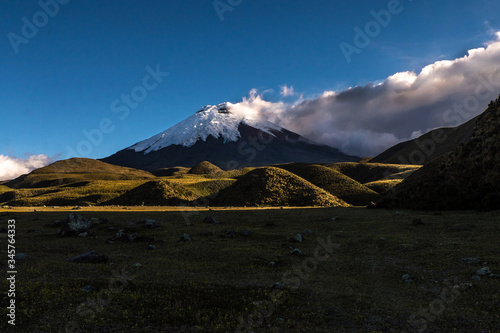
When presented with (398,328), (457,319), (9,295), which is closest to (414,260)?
(457,319)

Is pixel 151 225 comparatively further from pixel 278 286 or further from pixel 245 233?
pixel 278 286

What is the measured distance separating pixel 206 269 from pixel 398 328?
1017 centimetres

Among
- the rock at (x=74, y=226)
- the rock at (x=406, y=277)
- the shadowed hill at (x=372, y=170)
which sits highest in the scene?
the shadowed hill at (x=372, y=170)

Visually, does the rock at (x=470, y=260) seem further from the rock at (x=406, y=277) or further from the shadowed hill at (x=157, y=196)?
the shadowed hill at (x=157, y=196)

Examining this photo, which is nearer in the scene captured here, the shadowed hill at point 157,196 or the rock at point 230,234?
the rock at point 230,234

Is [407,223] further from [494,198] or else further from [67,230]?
[67,230]

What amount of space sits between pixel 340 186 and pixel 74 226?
92425 mm

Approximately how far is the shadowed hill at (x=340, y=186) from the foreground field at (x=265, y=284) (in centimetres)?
7184

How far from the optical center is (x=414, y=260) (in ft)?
57.2

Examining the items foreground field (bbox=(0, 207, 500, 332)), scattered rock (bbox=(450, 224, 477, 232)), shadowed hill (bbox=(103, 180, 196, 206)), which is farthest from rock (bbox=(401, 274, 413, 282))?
shadowed hill (bbox=(103, 180, 196, 206))

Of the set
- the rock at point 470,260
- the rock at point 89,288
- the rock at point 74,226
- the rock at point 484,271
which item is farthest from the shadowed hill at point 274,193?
the rock at point 89,288

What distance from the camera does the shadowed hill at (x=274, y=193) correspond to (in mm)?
79812

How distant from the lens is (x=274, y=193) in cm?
8412

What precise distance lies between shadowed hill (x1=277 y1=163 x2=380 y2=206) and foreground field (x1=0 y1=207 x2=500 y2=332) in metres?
71.8
